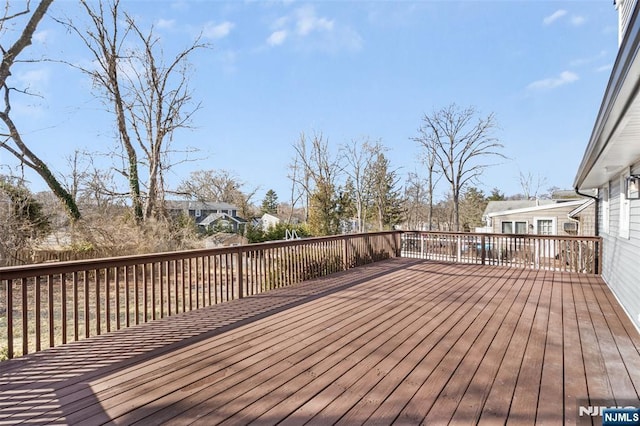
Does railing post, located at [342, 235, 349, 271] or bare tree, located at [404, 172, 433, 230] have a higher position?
bare tree, located at [404, 172, 433, 230]

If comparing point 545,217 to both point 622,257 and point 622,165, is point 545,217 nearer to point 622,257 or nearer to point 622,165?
point 622,257

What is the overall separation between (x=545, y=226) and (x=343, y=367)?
1589cm

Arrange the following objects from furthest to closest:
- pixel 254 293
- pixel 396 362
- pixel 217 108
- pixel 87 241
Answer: pixel 217 108 < pixel 87 241 < pixel 254 293 < pixel 396 362

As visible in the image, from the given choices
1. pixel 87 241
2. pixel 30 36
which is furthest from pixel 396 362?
pixel 30 36

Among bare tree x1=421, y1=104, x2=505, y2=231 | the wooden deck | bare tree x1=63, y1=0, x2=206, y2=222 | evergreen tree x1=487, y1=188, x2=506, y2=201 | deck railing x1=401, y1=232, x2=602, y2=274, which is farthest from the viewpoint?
evergreen tree x1=487, y1=188, x2=506, y2=201

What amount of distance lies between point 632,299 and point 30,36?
15211 mm

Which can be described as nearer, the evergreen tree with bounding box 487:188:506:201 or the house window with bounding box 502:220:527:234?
the house window with bounding box 502:220:527:234

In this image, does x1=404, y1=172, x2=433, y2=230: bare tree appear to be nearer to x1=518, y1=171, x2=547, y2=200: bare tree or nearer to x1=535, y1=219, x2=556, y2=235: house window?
x1=535, y1=219, x2=556, y2=235: house window

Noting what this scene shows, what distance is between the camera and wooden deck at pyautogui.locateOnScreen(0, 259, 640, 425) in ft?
6.09

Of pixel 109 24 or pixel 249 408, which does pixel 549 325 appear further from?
pixel 109 24

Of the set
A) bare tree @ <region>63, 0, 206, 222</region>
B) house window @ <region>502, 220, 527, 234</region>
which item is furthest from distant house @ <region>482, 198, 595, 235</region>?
bare tree @ <region>63, 0, 206, 222</region>

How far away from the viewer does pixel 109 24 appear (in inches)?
433

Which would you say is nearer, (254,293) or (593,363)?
(593,363)

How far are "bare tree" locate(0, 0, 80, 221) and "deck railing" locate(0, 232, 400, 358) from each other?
3.60 meters
